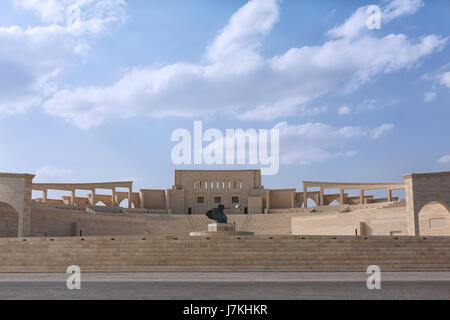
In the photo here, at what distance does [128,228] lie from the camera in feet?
123

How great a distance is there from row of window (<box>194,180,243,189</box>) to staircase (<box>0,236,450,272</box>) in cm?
3278

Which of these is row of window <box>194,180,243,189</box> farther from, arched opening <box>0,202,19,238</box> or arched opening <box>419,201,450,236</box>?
arched opening <box>419,201,450,236</box>

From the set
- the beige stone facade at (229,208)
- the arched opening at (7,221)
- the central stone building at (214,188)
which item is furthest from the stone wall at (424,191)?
→ the central stone building at (214,188)

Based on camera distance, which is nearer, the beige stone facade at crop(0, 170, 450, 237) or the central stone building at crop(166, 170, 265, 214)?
the beige stone facade at crop(0, 170, 450, 237)

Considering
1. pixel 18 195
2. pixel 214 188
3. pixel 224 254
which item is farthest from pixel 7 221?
pixel 214 188

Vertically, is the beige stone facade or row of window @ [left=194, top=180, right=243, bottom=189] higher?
row of window @ [left=194, top=180, right=243, bottom=189]

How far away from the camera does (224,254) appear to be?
17906 mm

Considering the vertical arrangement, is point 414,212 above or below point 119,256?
above

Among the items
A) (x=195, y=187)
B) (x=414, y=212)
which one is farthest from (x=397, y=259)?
(x=195, y=187)

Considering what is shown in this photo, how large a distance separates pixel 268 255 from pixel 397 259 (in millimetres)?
4900

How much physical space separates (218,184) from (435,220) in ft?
88.4

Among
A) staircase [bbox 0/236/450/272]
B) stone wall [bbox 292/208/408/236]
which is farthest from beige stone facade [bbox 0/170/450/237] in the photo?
staircase [bbox 0/236/450/272]

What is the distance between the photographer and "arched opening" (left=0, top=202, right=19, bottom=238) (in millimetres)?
28453
